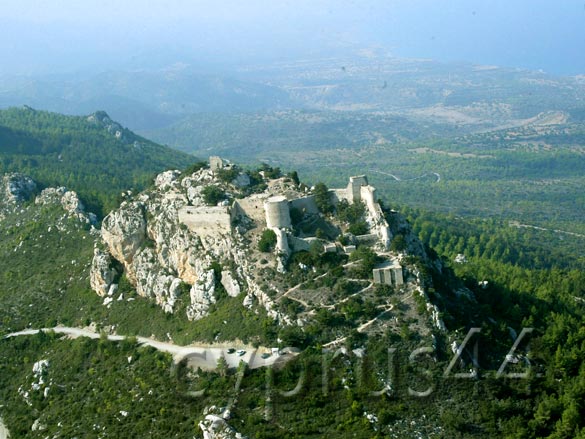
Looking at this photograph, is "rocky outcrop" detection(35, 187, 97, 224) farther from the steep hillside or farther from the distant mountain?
the steep hillside

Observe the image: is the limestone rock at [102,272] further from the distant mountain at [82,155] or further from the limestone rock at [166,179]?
the distant mountain at [82,155]

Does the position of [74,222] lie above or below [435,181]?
above

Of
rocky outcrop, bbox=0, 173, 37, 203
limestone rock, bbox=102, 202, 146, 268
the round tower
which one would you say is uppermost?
the round tower

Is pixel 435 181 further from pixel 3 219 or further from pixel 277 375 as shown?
pixel 277 375

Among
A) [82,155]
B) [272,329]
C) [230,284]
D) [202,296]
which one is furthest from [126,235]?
[82,155]

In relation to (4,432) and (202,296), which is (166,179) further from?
(4,432)

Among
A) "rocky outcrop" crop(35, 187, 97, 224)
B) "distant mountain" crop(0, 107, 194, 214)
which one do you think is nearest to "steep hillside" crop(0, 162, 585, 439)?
"rocky outcrop" crop(35, 187, 97, 224)

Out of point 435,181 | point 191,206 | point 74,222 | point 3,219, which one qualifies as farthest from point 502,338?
point 435,181
